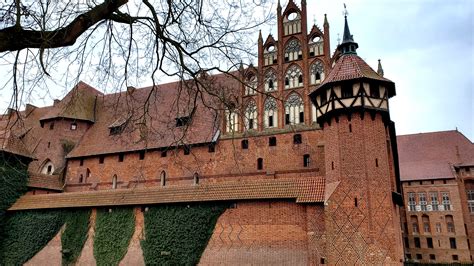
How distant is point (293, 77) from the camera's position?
18188mm

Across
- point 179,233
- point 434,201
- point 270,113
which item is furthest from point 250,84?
point 434,201

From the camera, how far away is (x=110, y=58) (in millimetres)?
5586

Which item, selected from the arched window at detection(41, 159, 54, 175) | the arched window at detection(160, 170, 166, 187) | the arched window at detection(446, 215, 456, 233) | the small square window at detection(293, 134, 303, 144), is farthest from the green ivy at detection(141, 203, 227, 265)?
the arched window at detection(446, 215, 456, 233)

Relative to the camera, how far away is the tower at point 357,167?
514 inches

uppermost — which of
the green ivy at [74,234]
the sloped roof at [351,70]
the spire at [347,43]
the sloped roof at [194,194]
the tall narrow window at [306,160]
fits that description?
the spire at [347,43]

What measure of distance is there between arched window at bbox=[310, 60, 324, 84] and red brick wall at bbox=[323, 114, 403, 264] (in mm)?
3269

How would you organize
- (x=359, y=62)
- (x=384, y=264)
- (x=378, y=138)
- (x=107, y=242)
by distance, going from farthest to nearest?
(x=107, y=242)
(x=359, y=62)
(x=378, y=138)
(x=384, y=264)

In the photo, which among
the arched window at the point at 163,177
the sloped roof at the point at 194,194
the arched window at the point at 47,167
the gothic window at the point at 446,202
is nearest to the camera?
the sloped roof at the point at 194,194

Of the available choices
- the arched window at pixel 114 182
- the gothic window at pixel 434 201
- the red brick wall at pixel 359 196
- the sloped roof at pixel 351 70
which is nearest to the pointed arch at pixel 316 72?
the sloped roof at pixel 351 70

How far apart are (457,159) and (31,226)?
32.3 m

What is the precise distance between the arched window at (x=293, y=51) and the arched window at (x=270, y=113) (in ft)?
6.70

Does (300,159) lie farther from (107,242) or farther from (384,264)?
(107,242)

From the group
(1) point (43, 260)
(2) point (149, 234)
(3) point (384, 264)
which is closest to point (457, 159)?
(3) point (384, 264)

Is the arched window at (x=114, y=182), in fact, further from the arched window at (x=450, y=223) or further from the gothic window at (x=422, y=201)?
the arched window at (x=450, y=223)
